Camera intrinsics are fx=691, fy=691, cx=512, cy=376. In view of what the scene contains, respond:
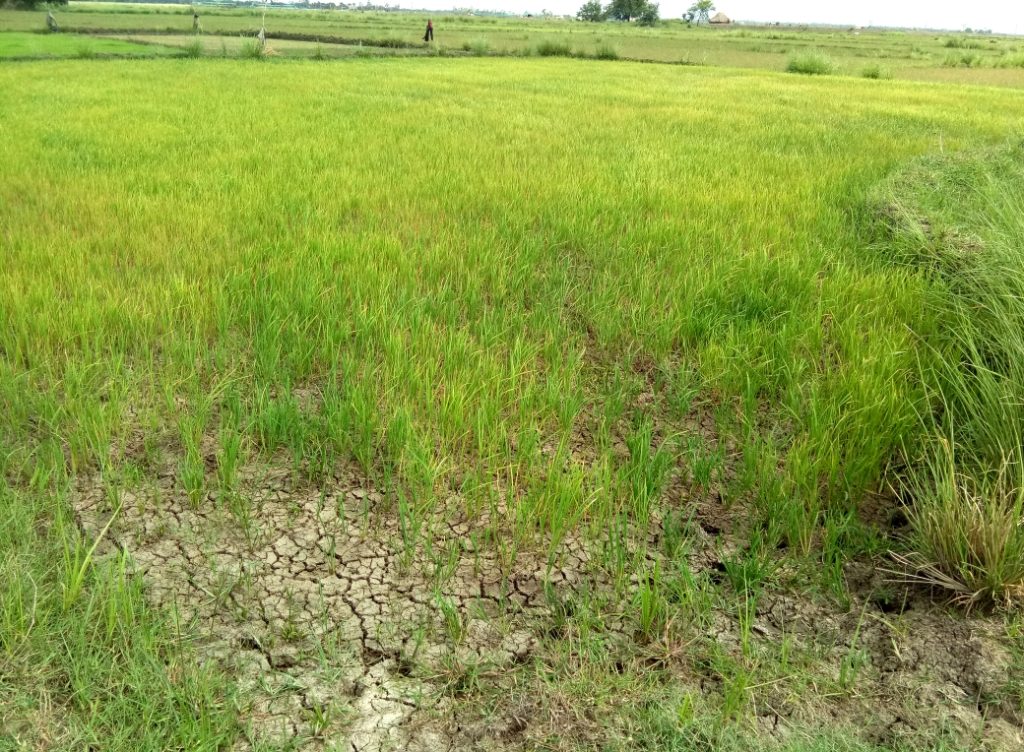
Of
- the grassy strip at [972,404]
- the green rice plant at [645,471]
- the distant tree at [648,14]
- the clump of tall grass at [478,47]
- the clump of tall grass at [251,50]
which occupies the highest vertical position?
the distant tree at [648,14]

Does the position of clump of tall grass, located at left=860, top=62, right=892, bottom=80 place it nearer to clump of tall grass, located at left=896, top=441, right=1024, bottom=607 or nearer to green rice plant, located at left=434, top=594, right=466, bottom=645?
clump of tall grass, located at left=896, top=441, right=1024, bottom=607

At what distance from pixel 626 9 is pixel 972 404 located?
265 feet

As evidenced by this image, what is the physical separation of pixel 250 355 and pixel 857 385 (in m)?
1.97

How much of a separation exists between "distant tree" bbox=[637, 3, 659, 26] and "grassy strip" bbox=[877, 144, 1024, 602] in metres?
76.6

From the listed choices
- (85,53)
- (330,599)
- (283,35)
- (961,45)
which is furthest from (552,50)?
(961,45)

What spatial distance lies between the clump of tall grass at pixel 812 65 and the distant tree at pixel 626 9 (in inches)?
2252

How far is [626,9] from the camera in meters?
72.1

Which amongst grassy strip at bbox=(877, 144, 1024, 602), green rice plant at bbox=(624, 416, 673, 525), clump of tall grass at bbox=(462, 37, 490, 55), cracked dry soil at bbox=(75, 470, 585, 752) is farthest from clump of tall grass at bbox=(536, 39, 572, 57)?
cracked dry soil at bbox=(75, 470, 585, 752)

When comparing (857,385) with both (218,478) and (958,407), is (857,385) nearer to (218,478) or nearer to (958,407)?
(958,407)

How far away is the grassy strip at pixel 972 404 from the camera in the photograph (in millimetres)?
1428

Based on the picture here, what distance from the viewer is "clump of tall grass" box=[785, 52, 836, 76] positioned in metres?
19.9

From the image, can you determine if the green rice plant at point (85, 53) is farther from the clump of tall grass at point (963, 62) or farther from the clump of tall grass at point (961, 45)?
the clump of tall grass at point (961, 45)

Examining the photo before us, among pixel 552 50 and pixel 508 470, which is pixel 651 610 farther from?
pixel 552 50

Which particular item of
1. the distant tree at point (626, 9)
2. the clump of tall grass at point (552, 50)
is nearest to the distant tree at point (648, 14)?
the distant tree at point (626, 9)
